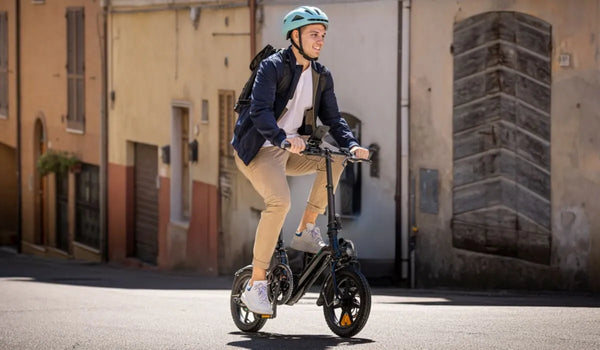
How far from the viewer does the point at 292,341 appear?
7.67 metres

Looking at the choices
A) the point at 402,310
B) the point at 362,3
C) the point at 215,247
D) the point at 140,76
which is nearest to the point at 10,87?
the point at 140,76

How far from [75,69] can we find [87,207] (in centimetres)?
291

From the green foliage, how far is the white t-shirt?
19713mm

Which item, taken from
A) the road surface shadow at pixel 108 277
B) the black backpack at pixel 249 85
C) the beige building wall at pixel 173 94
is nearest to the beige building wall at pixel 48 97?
the beige building wall at pixel 173 94

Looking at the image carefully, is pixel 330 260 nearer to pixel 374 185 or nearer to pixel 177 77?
pixel 374 185

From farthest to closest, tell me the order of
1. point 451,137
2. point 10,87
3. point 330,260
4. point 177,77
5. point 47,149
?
1. point 10,87
2. point 47,149
3. point 177,77
4. point 451,137
5. point 330,260

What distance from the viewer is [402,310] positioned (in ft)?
31.4

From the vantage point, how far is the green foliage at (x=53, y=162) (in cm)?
2717

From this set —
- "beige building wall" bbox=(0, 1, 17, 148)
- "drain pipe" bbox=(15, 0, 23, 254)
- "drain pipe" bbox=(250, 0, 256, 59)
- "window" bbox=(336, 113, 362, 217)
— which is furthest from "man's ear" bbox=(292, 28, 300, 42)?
"beige building wall" bbox=(0, 1, 17, 148)

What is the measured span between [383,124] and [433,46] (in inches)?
52.3

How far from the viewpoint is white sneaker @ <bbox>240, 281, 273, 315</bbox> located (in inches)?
307

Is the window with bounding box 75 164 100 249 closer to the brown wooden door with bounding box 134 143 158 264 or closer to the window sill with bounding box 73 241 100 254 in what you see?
the window sill with bounding box 73 241 100 254

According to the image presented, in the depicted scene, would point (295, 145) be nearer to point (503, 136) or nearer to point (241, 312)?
point (241, 312)

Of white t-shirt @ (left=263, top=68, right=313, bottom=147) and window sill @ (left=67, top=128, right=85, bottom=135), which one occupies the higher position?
white t-shirt @ (left=263, top=68, right=313, bottom=147)
